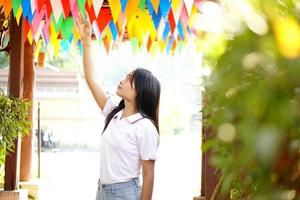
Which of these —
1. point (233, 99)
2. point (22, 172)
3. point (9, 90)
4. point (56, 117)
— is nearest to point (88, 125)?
point (56, 117)

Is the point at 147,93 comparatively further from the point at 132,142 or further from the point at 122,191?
the point at 122,191

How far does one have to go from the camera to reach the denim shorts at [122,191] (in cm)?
233

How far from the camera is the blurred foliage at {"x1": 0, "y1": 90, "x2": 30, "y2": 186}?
4.00 m

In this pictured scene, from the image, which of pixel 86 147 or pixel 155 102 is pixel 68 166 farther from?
pixel 155 102

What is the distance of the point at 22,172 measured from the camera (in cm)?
614

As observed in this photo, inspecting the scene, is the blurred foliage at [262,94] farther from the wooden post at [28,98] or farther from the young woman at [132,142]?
the wooden post at [28,98]

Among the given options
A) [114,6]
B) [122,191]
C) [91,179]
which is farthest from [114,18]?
[91,179]

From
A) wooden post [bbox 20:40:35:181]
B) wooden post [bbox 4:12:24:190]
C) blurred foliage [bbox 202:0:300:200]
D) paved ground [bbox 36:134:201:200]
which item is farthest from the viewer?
paved ground [bbox 36:134:201:200]

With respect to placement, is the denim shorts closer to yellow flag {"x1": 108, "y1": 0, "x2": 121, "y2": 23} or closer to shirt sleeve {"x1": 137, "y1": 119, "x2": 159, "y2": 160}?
shirt sleeve {"x1": 137, "y1": 119, "x2": 159, "y2": 160}

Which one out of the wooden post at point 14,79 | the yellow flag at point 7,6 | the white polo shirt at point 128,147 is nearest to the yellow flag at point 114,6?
the yellow flag at point 7,6

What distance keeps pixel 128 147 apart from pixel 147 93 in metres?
0.23

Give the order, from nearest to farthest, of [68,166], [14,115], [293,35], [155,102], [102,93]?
[293,35]
[155,102]
[102,93]
[14,115]
[68,166]

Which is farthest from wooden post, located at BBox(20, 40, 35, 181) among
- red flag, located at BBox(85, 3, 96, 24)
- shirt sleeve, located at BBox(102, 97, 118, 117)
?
shirt sleeve, located at BBox(102, 97, 118, 117)

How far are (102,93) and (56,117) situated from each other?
1886 cm
